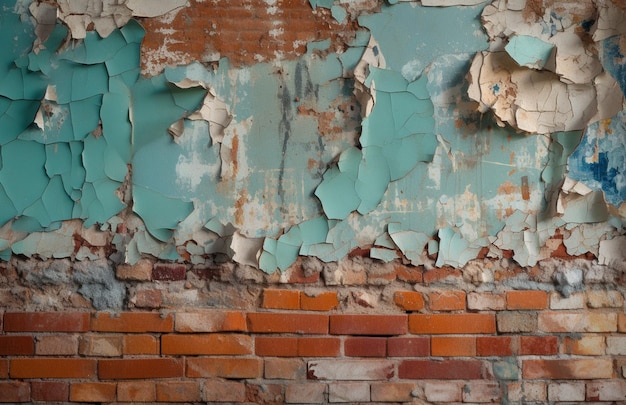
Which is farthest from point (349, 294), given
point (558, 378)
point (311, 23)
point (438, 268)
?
point (311, 23)

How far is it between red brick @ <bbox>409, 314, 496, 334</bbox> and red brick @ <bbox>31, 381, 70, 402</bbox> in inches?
46.2

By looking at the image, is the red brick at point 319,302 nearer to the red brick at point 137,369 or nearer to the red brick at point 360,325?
the red brick at point 360,325

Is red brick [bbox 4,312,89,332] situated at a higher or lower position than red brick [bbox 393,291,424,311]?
lower

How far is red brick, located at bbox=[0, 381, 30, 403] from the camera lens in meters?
2.07

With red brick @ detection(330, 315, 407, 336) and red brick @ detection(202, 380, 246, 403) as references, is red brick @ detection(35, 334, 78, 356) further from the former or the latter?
red brick @ detection(330, 315, 407, 336)

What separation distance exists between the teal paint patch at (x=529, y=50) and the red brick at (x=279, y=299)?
1.09 metres

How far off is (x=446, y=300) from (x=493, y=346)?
0.22 meters

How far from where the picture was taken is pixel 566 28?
2154 mm

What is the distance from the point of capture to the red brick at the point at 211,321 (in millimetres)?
2098

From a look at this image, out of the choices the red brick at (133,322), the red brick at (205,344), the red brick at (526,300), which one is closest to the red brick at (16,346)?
the red brick at (133,322)

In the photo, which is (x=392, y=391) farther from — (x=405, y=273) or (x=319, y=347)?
(x=405, y=273)

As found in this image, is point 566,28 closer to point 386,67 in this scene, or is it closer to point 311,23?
point 386,67

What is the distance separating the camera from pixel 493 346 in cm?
213

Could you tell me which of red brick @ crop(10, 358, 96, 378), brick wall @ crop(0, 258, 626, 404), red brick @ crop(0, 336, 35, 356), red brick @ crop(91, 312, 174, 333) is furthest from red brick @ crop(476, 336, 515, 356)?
red brick @ crop(0, 336, 35, 356)
